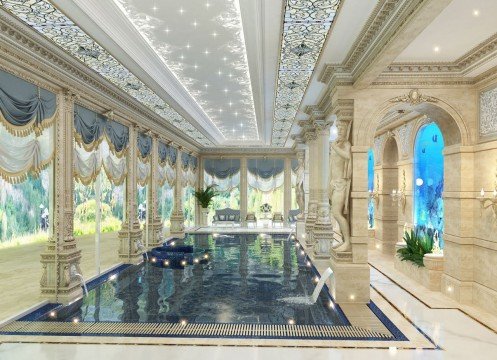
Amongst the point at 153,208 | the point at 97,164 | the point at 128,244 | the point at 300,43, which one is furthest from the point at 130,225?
the point at 300,43

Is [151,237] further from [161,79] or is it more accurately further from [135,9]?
[135,9]

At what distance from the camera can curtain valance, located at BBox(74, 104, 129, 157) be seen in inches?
261

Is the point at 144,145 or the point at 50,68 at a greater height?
the point at 50,68

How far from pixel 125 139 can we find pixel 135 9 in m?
4.67

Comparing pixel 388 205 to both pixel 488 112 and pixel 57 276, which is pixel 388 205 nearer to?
pixel 488 112

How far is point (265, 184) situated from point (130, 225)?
10.6 m

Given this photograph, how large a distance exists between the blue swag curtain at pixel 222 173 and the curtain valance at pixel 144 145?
8.17 m

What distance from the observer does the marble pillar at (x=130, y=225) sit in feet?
29.8

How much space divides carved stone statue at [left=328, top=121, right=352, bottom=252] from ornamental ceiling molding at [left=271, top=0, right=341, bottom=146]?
1.13 meters

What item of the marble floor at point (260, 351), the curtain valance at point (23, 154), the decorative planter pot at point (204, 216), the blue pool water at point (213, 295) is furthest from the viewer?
the decorative planter pot at point (204, 216)

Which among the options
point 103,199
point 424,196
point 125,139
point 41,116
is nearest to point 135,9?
point 41,116

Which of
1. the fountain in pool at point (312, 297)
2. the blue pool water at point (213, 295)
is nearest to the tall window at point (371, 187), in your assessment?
the blue pool water at point (213, 295)

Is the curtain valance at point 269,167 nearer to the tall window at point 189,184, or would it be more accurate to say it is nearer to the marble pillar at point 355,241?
the tall window at point 189,184

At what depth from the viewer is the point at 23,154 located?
5.17 metres
